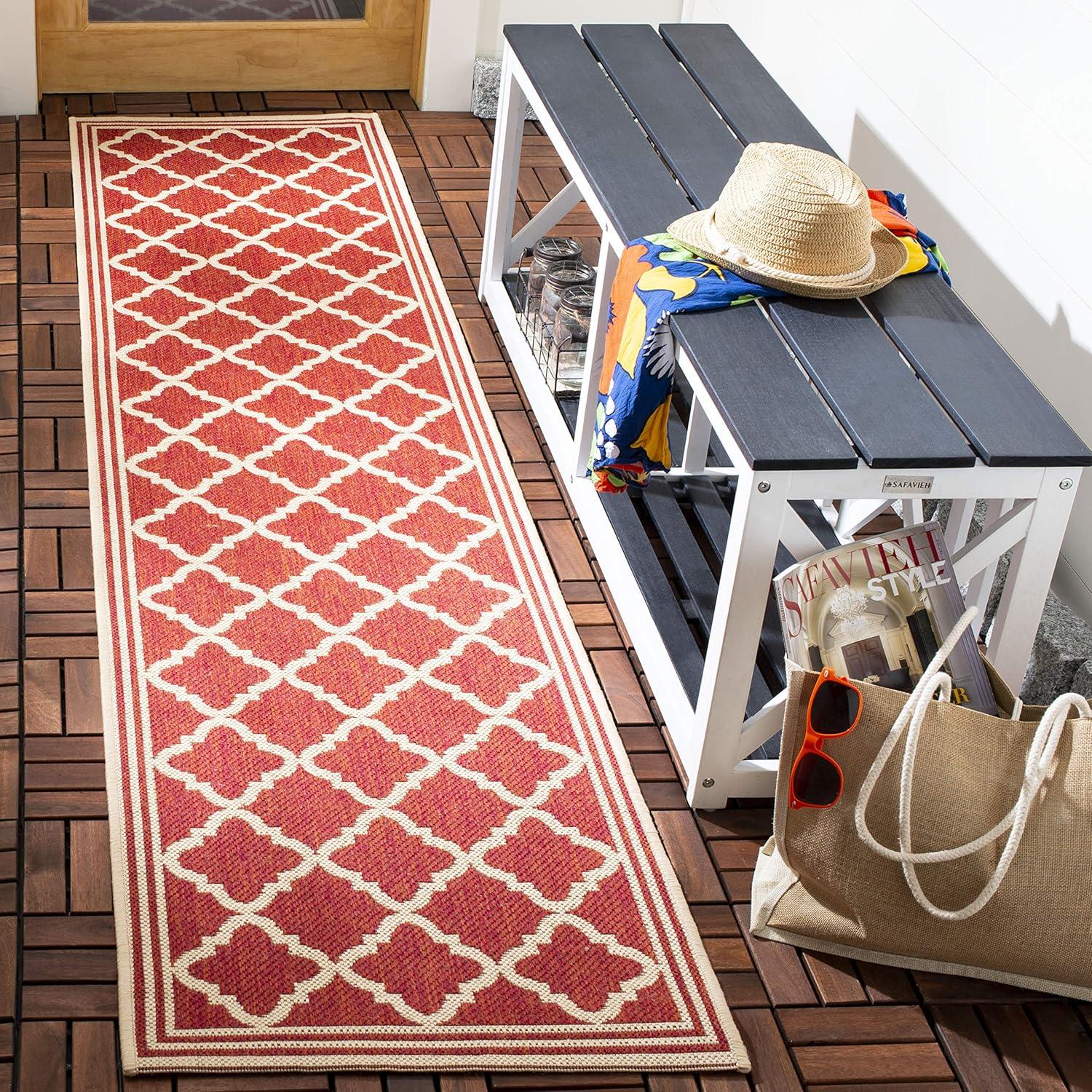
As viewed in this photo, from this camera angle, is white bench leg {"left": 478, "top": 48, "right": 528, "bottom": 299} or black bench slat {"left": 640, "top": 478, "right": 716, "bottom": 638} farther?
white bench leg {"left": 478, "top": 48, "right": 528, "bottom": 299}

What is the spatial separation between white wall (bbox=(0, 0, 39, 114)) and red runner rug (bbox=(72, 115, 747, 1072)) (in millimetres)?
709

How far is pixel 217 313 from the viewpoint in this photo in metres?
3.71

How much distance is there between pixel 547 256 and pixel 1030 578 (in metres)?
1.61

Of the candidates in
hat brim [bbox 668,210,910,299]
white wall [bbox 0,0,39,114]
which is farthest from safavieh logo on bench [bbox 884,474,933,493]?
white wall [bbox 0,0,39,114]

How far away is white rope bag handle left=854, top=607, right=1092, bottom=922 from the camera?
212 centimetres

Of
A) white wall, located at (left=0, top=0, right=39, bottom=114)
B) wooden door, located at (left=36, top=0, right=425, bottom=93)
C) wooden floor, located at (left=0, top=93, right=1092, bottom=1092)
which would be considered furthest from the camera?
wooden door, located at (left=36, top=0, right=425, bottom=93)

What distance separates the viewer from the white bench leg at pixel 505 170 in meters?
3.57

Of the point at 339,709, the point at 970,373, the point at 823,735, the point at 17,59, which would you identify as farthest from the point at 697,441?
the point at 17,59

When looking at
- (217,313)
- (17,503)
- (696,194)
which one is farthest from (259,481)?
(696,194)

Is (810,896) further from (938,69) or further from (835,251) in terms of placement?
(938,69)

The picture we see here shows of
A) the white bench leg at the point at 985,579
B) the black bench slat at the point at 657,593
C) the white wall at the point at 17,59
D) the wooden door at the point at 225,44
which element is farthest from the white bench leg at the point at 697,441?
the white wall at the point at 17,59

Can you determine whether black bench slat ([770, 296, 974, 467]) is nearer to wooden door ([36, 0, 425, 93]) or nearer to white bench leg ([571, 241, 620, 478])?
white bench leg ([571, 241, 620, 478])

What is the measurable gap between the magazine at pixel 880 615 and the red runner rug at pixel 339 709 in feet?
1.50

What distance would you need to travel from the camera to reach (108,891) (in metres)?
2.29
